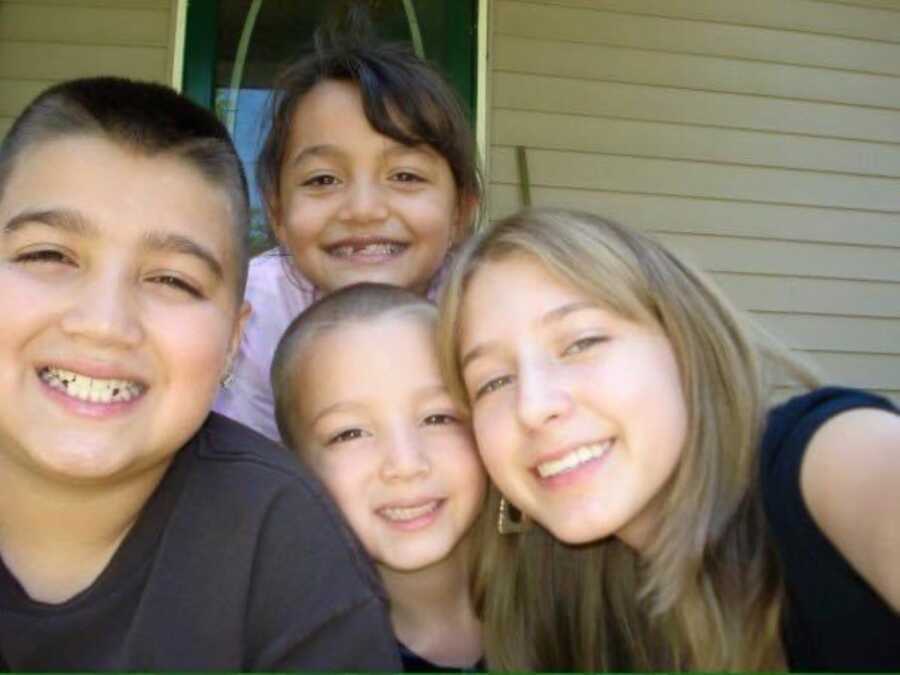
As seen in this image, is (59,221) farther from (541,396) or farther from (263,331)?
(263,331)

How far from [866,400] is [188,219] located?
1112mm

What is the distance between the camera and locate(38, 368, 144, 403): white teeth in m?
1.52

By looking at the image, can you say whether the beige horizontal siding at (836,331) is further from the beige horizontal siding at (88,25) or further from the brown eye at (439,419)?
the beige horizontal siding at (88,25)

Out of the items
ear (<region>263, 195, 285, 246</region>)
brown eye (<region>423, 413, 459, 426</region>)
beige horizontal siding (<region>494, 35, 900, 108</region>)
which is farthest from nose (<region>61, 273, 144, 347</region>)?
beige horizontal siding (<region>494, 35, 900, 108</region>)

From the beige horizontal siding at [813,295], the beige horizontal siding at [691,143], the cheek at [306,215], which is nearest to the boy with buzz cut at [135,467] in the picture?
the cheek at [306,215]

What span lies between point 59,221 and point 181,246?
0.19 m

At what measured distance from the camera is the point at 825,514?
4.13ft

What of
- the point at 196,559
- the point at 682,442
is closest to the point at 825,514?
the point at 682,442

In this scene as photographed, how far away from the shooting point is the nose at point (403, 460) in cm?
187

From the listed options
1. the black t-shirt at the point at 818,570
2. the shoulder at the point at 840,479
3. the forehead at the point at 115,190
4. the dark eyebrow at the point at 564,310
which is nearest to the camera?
the shoulder at the point at 840,479

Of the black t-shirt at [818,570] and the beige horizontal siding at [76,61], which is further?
the beige horizontal siding at [76,61]

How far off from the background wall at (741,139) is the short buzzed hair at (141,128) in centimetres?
246

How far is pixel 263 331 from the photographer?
2.70 metres

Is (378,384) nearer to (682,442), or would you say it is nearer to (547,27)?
(682,442)
